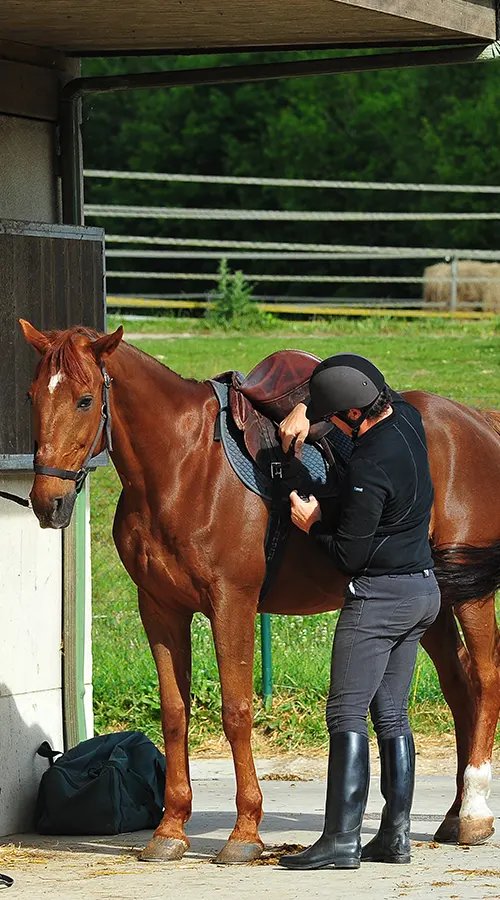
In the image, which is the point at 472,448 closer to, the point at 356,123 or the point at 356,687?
the point at 356,687

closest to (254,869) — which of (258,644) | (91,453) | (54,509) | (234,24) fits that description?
(54,509)

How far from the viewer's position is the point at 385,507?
15.7 feet

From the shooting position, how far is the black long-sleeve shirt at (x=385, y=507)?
4.70 metres

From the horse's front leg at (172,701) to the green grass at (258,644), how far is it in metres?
2.34

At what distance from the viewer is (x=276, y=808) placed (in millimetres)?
6211

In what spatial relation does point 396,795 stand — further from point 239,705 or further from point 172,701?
point 172,701

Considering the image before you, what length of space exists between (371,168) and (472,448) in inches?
1079

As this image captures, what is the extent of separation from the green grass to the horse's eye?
11.1 feet

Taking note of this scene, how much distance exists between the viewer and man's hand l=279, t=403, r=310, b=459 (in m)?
5.00

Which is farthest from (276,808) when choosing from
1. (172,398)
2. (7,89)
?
(7,89)

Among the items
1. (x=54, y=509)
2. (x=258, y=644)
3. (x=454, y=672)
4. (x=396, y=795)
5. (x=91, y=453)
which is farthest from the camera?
(x=258, y=644)

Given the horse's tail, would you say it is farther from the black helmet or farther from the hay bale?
the hay bale

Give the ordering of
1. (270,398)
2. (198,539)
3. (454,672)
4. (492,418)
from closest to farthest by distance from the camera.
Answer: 1. (198,539)
2. (270,398)
3. (454,672)
4. (492,418)

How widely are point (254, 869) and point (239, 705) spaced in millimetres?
576
